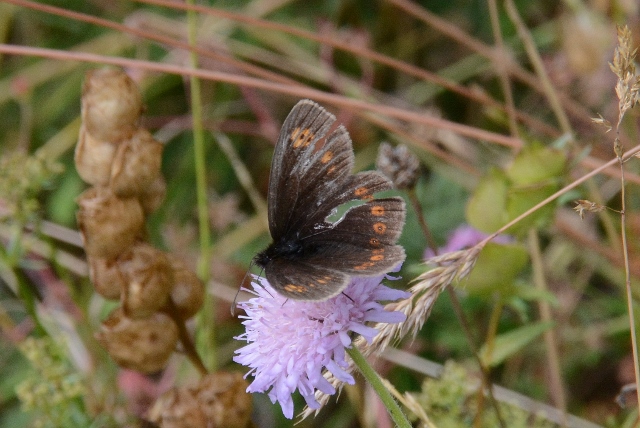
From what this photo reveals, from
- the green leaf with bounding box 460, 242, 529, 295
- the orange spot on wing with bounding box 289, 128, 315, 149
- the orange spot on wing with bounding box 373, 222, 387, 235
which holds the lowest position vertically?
the green leaf with bounding box 460, 242, 529, 295

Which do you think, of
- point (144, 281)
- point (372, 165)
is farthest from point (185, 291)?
point (372, 165)

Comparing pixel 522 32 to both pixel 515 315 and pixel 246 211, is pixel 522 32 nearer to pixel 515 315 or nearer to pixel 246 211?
pixel 515 315

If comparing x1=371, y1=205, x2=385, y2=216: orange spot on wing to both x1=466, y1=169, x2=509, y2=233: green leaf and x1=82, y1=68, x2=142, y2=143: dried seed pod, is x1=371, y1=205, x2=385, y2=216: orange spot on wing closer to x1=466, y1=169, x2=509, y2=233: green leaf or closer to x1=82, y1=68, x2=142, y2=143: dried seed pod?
x1=466, y1=169, x2=509, y2=233: green leaf

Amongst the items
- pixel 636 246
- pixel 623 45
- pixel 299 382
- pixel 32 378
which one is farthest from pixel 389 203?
pixel 636 246

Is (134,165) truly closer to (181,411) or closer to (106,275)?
(106,275)

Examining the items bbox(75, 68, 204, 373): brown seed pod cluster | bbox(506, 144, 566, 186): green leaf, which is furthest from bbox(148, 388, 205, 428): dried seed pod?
bbox(506, 144, 566, 186): green leaf

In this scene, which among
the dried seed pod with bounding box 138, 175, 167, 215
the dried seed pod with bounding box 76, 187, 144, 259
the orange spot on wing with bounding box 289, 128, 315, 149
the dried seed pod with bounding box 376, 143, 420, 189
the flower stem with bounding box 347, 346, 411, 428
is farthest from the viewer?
the dried seed pod with bounding box 376, 143, 420, 189

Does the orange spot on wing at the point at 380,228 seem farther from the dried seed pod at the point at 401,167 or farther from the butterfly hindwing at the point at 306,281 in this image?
the dried seed pod at the point at 401,167
